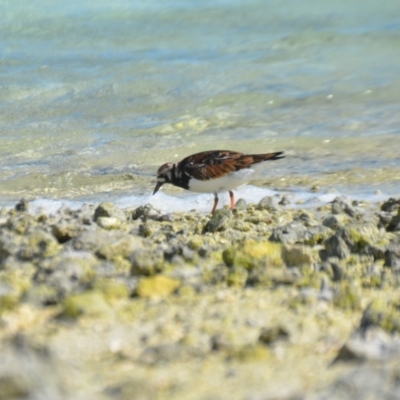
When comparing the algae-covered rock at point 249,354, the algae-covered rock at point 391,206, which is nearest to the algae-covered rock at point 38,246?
the algae-covered rock at point 249,354

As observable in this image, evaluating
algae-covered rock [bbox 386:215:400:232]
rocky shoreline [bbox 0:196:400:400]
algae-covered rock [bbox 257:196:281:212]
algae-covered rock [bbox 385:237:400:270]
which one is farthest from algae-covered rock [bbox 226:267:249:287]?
algae-covered rock [bbox 257:196:281:212]

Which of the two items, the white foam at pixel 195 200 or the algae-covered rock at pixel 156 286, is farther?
the white foam at pixel 195 200

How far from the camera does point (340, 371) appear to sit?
2559mm

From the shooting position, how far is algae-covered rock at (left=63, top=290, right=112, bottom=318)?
9.62 ft

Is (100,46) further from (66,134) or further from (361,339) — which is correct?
(361,339)

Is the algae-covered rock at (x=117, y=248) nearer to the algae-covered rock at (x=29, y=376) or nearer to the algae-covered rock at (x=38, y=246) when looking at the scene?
the algae-covered rock at (x=38, y=246)

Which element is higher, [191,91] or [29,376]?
[191,91]

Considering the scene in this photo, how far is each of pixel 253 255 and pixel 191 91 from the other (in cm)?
803

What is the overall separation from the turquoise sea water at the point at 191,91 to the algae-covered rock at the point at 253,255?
3.26 meters

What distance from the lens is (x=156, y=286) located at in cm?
327

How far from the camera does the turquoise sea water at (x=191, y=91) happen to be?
8.27 m

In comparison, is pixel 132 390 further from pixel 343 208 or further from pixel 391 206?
pixel 391 206

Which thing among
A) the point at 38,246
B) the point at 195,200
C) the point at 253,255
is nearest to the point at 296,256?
the point at 253,255

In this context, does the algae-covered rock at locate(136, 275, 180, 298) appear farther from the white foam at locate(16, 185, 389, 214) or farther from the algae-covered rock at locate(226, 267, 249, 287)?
the white foam at locate(16, 185, 389, 214)
